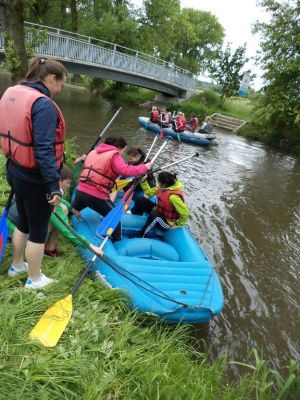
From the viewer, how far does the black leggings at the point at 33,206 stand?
221 cm

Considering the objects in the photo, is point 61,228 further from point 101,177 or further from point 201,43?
point 201,43

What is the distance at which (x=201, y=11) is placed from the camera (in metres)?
38.9

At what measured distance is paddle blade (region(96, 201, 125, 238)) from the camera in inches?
137

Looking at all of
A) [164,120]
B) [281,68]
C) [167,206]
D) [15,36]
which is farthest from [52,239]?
[281,68]

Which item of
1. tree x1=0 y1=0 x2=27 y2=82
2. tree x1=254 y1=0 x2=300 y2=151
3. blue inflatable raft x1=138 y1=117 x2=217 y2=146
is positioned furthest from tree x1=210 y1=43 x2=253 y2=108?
tree x1=0 y1=0 x2=27 y2=82

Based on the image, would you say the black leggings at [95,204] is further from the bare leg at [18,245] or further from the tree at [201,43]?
the tree at [201,43]

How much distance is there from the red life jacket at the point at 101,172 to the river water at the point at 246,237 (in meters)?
1.82

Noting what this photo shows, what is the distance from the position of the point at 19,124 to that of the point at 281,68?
1487 cm

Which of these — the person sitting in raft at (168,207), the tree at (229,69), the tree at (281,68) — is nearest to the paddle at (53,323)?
the person sitting in raft at (168,207)

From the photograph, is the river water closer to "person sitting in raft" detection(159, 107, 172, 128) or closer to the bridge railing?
"person sitting in raft" detection(159, 107, 172, 128)

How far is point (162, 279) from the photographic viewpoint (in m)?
3.16

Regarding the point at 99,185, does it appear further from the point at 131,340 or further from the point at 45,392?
the point at 45,392

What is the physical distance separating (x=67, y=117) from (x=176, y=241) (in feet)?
35.9

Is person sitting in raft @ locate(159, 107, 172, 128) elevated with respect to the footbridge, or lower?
lower
